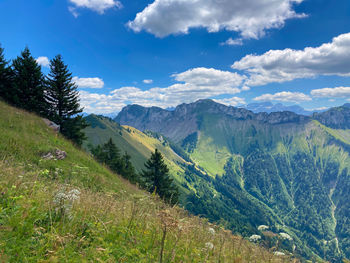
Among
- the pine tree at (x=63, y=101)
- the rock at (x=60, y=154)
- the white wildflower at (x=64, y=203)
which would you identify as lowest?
the rock at (x=60, y=154)

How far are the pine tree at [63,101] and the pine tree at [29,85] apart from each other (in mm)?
1288

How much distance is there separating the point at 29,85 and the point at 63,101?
20.1ft

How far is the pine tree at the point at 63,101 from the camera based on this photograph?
119 feet

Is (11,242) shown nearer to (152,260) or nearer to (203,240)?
(152,260)

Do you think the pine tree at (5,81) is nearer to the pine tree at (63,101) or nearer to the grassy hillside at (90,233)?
the pine tree at (63,101)

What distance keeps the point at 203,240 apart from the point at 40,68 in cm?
4201

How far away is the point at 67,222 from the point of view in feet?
15.1

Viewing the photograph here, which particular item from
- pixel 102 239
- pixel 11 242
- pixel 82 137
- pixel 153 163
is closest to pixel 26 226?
pixel 11 242

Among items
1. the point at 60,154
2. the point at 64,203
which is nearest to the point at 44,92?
the point at 60,154

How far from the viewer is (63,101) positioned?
3688cm

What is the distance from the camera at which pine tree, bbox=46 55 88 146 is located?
36188 millimetres

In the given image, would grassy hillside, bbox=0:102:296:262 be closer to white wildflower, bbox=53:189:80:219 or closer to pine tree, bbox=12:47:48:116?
white wildflower, bbox=53:189:80:219

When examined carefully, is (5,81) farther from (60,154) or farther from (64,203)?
(64,203)

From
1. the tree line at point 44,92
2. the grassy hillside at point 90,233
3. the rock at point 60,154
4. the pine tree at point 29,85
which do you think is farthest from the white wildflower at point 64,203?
the pine tree at point 29,85
